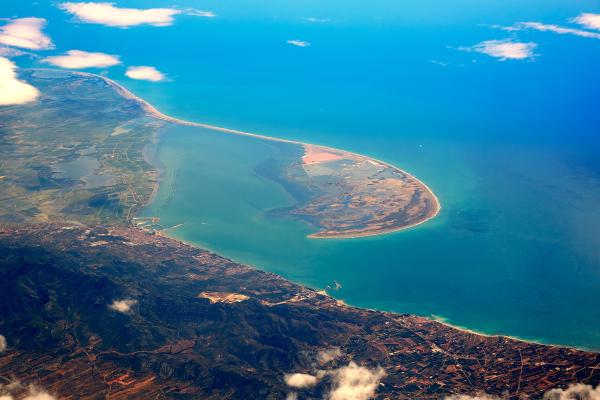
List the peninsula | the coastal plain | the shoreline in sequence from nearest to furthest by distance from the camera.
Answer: the coastal plain
the shoreline
the peninsula

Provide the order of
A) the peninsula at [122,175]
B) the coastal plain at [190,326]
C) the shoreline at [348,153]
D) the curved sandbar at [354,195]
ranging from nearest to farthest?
the coastal plain at [190,326] < the shoreline at [348,153] < the curved sandbar at [354,195] < the peninsula at [122,175]

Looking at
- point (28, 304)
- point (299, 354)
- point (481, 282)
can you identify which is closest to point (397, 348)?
point (299, 354)

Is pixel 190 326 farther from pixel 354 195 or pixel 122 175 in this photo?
pixel 122 175

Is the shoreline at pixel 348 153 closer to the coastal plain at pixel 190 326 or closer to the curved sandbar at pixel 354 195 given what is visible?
the curved sandbar at pixel 354 195

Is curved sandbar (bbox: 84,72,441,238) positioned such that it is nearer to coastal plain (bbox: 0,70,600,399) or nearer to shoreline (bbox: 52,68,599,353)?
shoreline (bbox: 52,68,599,353)

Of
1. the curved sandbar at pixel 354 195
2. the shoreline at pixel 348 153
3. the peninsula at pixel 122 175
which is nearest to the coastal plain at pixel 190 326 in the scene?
the curved sandbar at pixel 354 195

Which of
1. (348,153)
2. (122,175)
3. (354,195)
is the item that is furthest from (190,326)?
(348,153)

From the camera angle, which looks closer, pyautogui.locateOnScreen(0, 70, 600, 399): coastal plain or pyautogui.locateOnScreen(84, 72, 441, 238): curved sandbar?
pyautogui.locateOnScreen(0, 70, 600, 399): coastal plain

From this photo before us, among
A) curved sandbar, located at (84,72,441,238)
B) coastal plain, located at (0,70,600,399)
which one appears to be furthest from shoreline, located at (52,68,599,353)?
coastal plain, located at (0,70,600,399)

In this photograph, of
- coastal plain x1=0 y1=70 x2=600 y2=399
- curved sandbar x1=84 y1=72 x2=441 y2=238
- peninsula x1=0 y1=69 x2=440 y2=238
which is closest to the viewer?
coastal plain x1=0 y1=70 x2=600 y2=399
